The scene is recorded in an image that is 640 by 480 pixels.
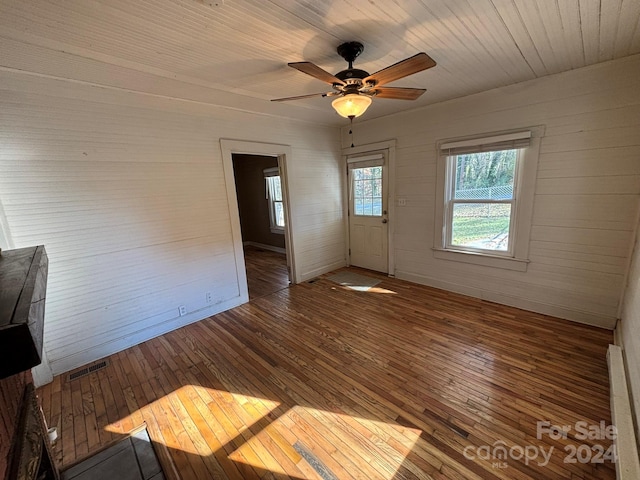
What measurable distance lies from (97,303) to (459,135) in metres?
4.32

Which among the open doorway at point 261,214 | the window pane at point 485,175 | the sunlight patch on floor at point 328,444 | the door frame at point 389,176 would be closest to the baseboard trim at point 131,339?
the open doorway at point 261,214

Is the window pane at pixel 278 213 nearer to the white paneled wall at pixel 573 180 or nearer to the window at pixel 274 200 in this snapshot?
the window at pixel 274 200

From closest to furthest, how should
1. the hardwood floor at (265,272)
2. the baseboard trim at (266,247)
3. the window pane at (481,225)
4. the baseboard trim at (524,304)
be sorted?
the baseboard trim at (524,304)
the window pane at (481,225)
the hardwood floor at (265,272)
the baseboard trim at (266,247)

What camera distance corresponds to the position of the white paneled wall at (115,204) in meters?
2.10

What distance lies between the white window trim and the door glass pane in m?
0.98

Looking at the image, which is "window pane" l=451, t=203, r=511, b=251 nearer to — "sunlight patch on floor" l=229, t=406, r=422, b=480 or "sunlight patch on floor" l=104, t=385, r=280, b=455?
"sunlight patch on floor" l=229, t=406, r=422, b=480

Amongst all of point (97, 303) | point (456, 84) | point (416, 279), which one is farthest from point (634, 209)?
point (97, 303)

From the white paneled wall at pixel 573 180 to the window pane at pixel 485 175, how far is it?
0.90ft

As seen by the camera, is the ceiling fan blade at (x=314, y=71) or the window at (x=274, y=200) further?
the window at (x=274, y=200)

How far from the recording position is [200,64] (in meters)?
2.12

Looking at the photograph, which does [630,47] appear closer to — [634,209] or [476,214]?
[634,209]

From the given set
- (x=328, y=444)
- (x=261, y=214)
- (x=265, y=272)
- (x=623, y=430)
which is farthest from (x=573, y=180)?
(x=261, y=214)

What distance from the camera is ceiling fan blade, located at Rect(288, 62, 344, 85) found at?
161 centimetres

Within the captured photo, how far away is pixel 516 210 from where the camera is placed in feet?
9.77
